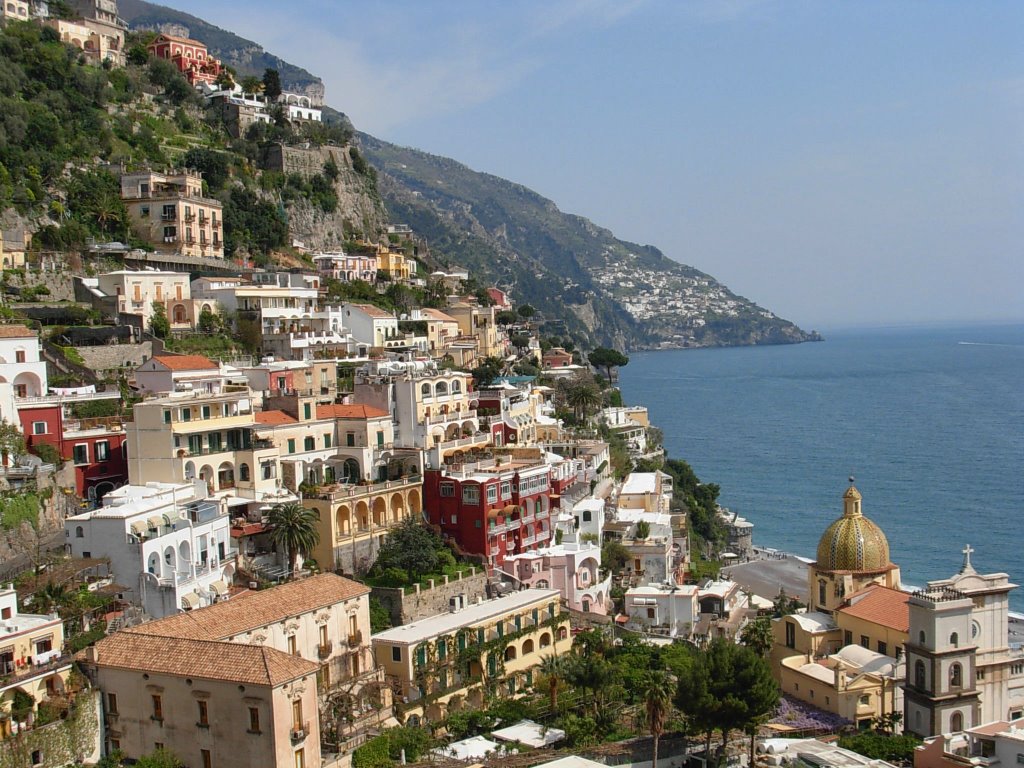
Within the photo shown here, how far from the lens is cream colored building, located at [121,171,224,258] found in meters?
63.4

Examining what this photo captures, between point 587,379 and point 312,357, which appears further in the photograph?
point 587,379

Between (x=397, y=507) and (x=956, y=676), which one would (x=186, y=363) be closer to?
(x=397, y=507)

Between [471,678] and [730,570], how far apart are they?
3179 centimetres

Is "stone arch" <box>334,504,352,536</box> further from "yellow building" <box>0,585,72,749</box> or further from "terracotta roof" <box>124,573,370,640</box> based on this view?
"yellow building" <box>0,585,72,749</box>

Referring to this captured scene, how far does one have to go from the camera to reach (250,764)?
85.6 feet

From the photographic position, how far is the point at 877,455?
105m

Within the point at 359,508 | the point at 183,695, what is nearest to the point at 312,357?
the point at 359,508

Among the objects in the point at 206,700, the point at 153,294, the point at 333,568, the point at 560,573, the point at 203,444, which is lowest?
the point at 560,573

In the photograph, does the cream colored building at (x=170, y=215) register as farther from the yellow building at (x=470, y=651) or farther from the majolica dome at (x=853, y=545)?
the majolica dome at (x=853, y=545)

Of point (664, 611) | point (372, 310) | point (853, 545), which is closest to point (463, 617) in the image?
point (664, 611)

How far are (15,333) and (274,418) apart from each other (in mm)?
9702

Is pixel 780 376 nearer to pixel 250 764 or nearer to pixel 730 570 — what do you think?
pixel 730 570

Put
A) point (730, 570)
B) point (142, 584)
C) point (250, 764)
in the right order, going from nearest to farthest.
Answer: point (250, 764) < point (142, 584) < point (730, 570)

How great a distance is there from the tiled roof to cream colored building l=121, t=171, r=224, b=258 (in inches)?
893
